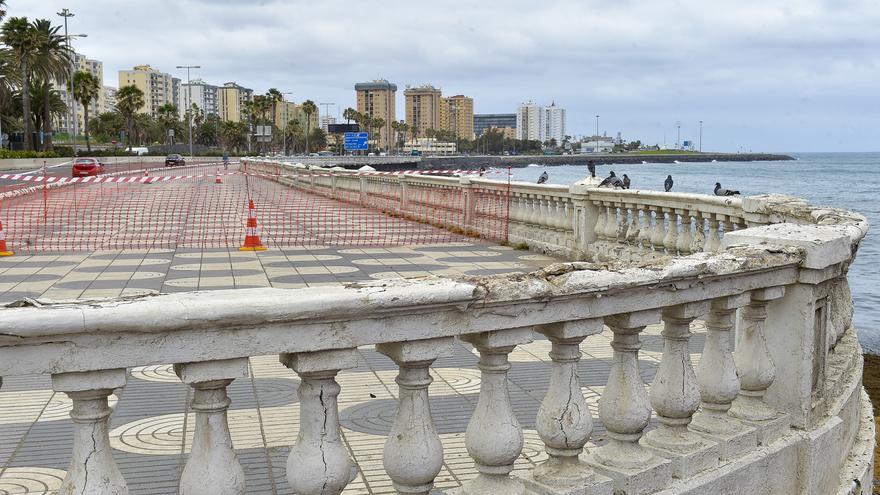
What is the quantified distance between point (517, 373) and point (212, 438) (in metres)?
4.39

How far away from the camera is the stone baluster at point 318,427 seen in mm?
2811

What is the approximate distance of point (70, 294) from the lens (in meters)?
10.5

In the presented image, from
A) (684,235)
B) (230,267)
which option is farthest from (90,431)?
(230,267)

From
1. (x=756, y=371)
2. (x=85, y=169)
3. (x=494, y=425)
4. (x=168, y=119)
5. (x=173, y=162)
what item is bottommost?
(x=756, y=371)

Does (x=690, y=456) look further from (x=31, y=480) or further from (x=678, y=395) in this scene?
(x=31, y=480)

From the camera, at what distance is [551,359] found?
3.67 meters

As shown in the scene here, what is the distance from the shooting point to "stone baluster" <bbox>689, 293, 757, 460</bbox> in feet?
13.9

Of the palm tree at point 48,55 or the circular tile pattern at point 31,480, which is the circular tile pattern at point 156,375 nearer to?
the circular tile pattern at point 31,480

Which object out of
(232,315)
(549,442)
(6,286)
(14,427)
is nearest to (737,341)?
(549,442)

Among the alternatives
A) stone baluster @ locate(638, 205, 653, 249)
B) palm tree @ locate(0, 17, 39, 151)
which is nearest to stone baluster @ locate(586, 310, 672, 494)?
stone baluster @ locate(638, 205, 653, 249)

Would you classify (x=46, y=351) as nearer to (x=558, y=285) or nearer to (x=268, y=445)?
(x=558, y=285)

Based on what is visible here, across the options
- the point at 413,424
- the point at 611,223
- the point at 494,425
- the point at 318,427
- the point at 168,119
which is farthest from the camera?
the point at 168,119

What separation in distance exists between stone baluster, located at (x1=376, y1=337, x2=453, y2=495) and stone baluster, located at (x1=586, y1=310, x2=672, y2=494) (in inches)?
38.0

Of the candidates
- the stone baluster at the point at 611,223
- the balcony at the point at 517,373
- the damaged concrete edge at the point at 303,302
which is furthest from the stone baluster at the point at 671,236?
the damaged concrete edge at the point at 303,302
